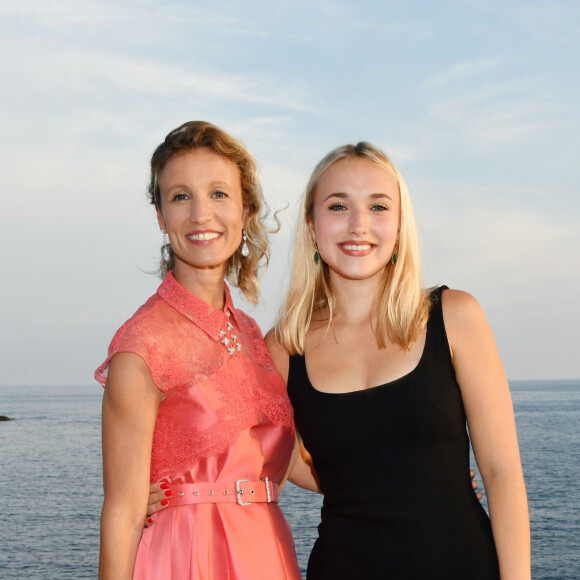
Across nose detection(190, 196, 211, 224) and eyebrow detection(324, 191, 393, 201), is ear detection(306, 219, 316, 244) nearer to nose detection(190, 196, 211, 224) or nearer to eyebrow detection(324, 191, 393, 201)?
eyebrow detection(324, 191, 393, 201)

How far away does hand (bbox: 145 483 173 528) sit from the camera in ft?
9.20

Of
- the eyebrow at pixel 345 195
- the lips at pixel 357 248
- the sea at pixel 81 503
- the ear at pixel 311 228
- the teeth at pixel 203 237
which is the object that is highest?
the eyebrow at pixel 345 195

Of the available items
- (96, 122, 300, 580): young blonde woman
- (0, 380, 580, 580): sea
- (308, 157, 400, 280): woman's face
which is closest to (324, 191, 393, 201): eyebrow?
(308, 157, 400, 280): woman's face

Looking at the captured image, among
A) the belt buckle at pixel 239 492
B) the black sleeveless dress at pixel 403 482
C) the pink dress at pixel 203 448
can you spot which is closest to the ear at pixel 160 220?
the pink dress at pixel 203 448

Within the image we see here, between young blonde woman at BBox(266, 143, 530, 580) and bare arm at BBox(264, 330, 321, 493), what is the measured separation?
0.05 feet

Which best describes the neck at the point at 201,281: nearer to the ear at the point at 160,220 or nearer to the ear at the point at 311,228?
the ear at the point at 160,220

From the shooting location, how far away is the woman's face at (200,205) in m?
3.06

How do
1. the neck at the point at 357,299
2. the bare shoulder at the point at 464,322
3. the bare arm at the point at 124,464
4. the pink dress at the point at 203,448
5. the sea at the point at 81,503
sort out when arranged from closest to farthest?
1. the bare arm at the point at 124,464
2. the pink dress at the point at 203,448
3. the bare shoulder at the point at 464,322
4. the neck at the point at 357,299
5. the sea at the point at 81,503

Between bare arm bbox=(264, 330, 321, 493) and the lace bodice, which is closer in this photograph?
the lace bodice

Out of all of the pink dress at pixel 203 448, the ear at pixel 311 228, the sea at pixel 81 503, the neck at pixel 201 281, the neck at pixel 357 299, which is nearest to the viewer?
the pink dress at pixel 203 448

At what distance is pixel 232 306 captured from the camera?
3275mm

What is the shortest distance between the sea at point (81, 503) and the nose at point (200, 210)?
1397 inches

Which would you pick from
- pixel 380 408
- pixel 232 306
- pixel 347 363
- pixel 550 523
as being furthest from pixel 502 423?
pixel 550 523

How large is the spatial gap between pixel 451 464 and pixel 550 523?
45.8 metres
